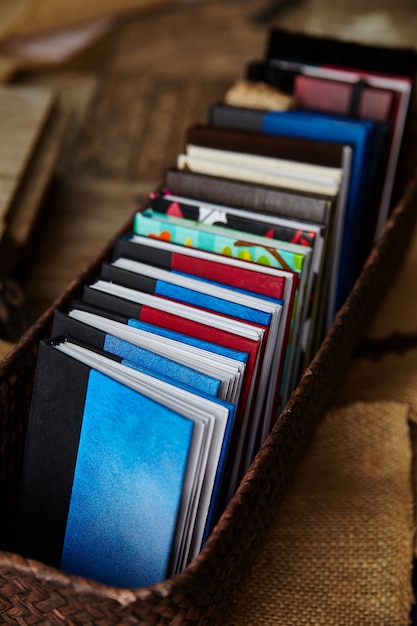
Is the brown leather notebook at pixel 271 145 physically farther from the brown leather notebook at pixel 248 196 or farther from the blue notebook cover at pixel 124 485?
the blue notebook cover at pixel 124 485

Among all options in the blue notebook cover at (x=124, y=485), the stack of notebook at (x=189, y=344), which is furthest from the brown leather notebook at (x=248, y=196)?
the blue notebook cover at (x=124, y=485)

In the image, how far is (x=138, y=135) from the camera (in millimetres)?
1886

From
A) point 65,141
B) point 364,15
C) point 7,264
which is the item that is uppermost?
point 364,15

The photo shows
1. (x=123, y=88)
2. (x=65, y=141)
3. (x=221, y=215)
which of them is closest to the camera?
(x=221, y=215)

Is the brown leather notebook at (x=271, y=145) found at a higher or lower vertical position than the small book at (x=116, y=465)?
higher

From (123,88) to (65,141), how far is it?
306 millimetres

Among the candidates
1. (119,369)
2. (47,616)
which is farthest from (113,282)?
(47,616)

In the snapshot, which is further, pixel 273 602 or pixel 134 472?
pixel 273 602

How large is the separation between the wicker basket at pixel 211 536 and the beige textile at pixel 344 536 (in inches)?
4.4

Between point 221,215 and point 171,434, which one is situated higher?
point 221,215

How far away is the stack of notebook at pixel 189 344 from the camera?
73 cm

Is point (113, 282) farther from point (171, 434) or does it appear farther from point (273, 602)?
point (273, 602)

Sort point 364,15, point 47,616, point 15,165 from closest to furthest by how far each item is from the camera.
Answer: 1. point 47,616
2. point 15,165
3. point 364,15

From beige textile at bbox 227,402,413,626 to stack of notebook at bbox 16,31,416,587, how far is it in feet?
0.40
